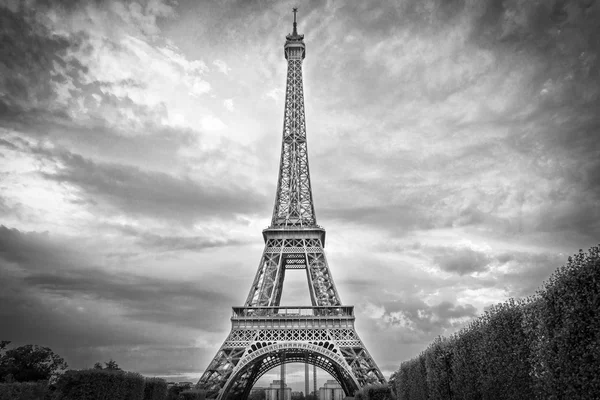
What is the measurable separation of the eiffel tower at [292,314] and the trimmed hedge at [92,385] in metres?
12.6

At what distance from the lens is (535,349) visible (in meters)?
14.3

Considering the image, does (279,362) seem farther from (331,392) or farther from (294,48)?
(331,392)

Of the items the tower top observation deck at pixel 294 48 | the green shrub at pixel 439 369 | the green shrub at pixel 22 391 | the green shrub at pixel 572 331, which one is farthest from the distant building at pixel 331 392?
the green shrub at pixel 572 331

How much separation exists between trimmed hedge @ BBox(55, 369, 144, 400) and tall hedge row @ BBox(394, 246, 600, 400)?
16.7m

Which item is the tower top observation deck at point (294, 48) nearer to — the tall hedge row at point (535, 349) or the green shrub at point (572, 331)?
the tall hedge row at point (535, 349)

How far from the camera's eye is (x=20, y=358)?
44.5 meters

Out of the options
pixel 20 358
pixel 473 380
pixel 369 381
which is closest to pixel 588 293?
pixel 473 380

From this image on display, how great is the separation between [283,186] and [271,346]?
1773 cm

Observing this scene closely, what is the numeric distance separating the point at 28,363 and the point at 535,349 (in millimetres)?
47050

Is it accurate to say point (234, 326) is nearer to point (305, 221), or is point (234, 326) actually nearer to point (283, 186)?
point (305, 221)

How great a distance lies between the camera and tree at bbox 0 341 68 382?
142 feet

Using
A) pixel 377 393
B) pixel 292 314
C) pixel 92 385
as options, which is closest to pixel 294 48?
pixel 292 314

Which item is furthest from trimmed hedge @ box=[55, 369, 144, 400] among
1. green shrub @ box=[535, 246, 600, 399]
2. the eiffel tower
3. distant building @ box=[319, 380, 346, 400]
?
distant building @ box=[319, 380, 346, 400]

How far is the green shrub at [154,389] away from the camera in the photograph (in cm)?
3089
